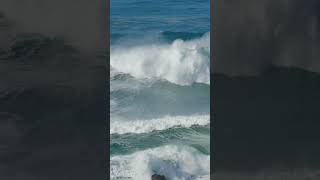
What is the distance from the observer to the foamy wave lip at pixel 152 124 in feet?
44.9

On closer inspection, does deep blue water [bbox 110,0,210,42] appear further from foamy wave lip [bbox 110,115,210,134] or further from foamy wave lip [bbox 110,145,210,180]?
foamy wave lip [bbox 110,145,210,180]

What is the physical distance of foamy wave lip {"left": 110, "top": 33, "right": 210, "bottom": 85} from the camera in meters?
13.7

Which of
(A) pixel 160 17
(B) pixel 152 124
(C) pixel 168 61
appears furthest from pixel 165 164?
(A) pixel 160 17

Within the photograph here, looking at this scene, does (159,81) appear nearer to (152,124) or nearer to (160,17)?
(152,124)

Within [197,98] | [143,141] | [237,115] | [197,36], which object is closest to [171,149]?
[143,141]

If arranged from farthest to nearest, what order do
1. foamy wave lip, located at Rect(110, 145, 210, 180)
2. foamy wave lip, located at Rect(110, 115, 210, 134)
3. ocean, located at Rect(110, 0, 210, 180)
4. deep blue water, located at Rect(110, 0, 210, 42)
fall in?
deep blue water, located at Rect(110, 0, 210, 42) < foamy wave lip, located at Rect(110, 115, 210, 134) < ocean, located at Rect(110, 0, 210, 180) < foamy wave lip, located at Rect(110, 145, 210, 180)

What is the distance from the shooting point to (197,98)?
46.9ft

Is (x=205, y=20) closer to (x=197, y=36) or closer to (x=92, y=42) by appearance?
(x=197, y=36)

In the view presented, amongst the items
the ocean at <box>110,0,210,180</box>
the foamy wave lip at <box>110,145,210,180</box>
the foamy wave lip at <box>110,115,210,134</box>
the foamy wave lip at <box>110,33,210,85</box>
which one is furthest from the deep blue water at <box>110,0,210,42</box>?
the foamy wave lip at <box>110,145,210,180</box>

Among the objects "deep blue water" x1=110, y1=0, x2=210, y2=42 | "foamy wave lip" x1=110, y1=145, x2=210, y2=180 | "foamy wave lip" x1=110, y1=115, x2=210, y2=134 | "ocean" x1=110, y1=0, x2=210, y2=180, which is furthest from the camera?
"deep blue water" x1=110, y1=0, x2=210, y2=42

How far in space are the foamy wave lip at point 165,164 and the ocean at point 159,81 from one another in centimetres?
4

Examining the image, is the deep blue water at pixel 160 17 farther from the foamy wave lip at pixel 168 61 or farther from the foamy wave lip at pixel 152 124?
the foamy wave lip at pixel 152 124

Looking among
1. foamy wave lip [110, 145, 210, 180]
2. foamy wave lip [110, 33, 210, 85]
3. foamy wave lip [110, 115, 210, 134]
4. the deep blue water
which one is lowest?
foamy wave lip [110, 145, 210, 180]

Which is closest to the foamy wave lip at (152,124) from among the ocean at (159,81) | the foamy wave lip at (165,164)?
the ocean at (159,81)
